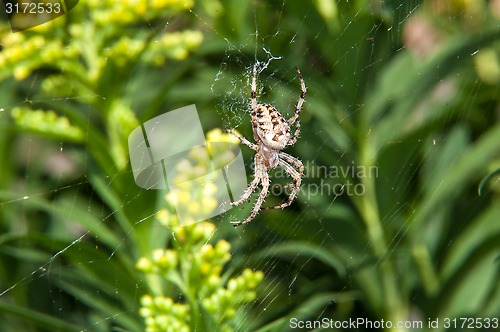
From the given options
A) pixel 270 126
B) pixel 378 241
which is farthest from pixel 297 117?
pixel 378 241

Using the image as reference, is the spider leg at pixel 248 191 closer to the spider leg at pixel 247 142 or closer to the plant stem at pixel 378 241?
the spider leg at pixel 247 142

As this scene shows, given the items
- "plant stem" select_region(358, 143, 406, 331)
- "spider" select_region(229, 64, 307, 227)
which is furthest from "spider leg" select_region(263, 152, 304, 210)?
"plant stem" select_region(358, 143, 406, 331)

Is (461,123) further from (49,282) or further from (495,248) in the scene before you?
(49,282)

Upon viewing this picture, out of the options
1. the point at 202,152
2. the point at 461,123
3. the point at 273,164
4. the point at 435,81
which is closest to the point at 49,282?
the point at 202,152

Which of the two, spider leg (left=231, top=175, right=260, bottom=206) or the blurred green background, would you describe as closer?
the blurred green background

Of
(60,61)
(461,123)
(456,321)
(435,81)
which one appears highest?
(60,61)

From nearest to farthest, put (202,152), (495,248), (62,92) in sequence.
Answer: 1. (202,152)
2. (62,92)
3. (495,248)

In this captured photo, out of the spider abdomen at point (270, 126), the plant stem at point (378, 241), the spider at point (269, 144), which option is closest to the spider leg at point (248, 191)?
the spider at point (269, 144)

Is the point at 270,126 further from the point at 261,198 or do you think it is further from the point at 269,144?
the point at 261,198

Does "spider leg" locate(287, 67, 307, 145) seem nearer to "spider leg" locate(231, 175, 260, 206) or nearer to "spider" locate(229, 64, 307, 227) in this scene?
"spider" locate(229, 64, 307, 227)
